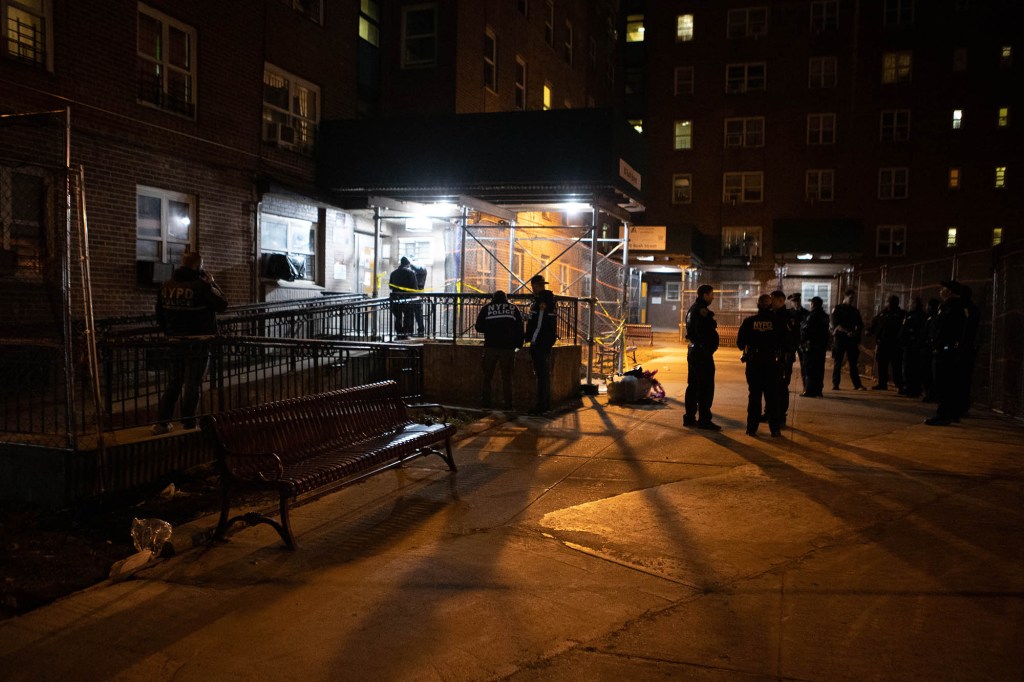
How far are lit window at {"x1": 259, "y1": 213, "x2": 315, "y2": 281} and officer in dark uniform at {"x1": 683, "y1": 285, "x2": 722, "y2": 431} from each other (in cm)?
871

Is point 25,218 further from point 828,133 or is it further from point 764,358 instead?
point 828,133

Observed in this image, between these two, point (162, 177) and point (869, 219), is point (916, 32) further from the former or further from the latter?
point (162, 177)

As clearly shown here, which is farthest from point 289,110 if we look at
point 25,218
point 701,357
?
point 701,357

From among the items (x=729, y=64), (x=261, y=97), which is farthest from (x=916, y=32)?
(x=261, y=97)

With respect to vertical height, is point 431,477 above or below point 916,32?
below

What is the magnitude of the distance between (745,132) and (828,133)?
13.6 ft

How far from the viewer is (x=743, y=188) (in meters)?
40.4

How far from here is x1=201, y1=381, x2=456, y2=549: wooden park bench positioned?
5.38 meters

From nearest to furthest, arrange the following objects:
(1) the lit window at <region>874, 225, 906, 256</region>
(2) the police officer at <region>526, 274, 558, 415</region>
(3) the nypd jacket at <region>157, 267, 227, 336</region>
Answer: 1. (3) the nypd jacket at <region>157, 267, 227, 336</region>
2. (2) the police officer at <region>526, 274, 558, 415</region>
3. (1) the lit window at <region>874, 225, 906, 256</region>

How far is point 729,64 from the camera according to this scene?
40688 millimetres

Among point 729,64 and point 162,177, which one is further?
point 729,64

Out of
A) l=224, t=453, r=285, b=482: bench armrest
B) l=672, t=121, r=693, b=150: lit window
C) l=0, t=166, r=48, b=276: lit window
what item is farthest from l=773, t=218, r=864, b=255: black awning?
l=224, t=453, r=285, b=482: bench armrest

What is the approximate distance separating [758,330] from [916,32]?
1441 inches

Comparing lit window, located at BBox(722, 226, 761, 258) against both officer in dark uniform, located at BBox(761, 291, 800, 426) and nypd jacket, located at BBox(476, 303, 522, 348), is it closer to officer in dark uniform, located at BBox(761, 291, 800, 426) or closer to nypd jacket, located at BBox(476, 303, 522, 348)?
officer in dark uniform, located at BBox(761, 291, 800, 426)
